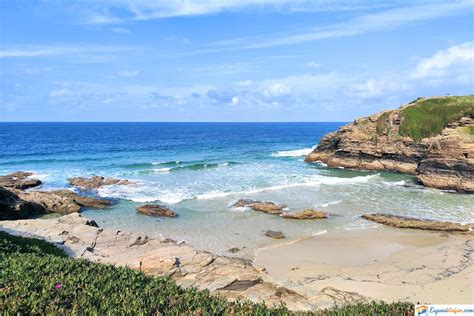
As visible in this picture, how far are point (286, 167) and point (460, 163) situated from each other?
2309cm

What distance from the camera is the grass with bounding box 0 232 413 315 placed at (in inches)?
281

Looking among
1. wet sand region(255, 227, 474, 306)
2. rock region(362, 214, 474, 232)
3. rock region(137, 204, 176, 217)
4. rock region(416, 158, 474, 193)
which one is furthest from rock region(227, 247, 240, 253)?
rock region(416, 158, 474, 193)

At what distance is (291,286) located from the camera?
13.9 meters

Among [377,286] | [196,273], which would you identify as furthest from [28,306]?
[377,286]

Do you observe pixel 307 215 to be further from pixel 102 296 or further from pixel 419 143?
pixel 419 143

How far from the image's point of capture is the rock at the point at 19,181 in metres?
40.0

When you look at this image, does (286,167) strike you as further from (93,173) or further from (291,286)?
(291,286)

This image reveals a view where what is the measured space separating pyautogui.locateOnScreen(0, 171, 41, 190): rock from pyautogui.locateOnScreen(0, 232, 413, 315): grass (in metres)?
33.6

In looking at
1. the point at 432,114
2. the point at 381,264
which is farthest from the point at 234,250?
the point at 432,114

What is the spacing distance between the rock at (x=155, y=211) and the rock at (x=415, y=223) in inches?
582

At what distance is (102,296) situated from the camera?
25.7ft

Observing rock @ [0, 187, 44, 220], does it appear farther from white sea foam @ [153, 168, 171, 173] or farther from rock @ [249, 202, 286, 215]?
white sea foam @ [153, 168, 171, 173]

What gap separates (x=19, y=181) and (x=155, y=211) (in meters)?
21.2

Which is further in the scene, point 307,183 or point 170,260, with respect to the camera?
point 307,183
